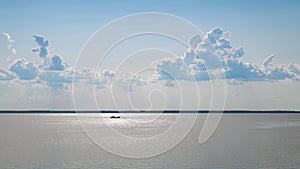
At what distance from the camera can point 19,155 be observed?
94875mm

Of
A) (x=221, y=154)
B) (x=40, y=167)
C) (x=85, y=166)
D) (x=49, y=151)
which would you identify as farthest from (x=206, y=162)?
(x=49, y=151)

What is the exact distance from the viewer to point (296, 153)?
321 ft

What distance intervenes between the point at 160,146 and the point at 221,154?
2492 centimetres

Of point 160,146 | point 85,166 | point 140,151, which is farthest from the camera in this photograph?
point 160,146

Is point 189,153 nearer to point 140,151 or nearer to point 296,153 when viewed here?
point 140,151

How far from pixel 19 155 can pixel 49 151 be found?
1074cm

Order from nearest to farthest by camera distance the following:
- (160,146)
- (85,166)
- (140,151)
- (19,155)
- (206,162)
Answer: (85,166), (206,162), (19,155), (140,151), (160,146)

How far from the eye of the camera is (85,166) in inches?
3056

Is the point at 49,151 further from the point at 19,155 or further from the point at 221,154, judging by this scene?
the point at 221,154

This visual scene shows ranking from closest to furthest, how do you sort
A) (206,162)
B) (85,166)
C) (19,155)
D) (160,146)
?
(85,166) → (206,162) → (19,155) → (160,146)

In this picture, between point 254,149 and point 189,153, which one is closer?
point 189,153

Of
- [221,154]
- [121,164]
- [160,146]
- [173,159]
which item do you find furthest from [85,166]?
[160,146]

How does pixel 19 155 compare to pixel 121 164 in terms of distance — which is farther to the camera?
pixel 19 155

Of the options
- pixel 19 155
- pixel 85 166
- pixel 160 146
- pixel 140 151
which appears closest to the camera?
pixel 85 166
